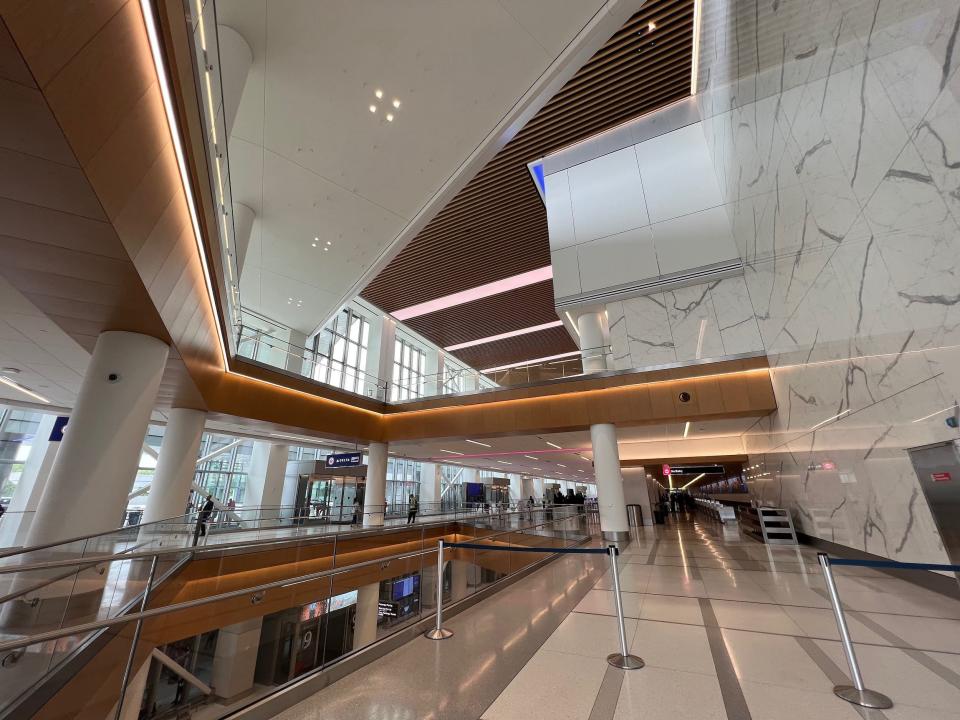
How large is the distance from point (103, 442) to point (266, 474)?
1312 cm

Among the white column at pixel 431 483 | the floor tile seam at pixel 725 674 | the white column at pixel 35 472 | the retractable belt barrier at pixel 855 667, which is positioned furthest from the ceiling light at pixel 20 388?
the white column at pixel 431 483

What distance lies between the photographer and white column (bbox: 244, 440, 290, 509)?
16203 millimetres

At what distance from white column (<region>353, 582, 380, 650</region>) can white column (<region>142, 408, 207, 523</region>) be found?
617 cm

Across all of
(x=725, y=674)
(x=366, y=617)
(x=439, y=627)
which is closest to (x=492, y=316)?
(x=366, y=617)

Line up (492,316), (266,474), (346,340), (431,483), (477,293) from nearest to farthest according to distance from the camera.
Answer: (266,474)
(477,293)
(492,316)
(346,340)
(431,483)

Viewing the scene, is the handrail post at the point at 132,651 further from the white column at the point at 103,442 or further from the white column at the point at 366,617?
the white column at the point at 103,442

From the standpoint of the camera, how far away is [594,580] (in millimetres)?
6035

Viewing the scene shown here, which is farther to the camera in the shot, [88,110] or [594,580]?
[594,580]

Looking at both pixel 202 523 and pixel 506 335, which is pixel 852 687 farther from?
pixel 506 335

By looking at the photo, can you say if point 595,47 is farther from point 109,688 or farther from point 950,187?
point 109,688

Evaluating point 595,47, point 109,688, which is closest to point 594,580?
point 109,688

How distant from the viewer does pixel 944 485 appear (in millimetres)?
3949

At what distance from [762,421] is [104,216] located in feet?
44.2

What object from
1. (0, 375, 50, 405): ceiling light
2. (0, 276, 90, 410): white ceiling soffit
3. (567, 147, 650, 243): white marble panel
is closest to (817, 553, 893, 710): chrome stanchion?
(0, 276, 90, 410): white ceiling soffit
